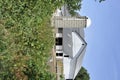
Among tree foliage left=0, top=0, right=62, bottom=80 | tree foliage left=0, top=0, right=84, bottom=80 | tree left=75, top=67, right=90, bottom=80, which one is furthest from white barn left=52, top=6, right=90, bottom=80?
tree foliage left=0, top=0, right=62, bottom=80

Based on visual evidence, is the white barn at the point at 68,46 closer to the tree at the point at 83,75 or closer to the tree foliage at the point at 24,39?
the tree at the point at 83,75

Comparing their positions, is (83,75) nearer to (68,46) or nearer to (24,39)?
(68,46)

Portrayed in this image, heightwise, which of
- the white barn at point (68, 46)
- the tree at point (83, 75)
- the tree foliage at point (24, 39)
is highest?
the tree foliage at point (24, 39)

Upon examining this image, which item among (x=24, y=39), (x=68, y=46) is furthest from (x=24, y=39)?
(x=68, y=46)

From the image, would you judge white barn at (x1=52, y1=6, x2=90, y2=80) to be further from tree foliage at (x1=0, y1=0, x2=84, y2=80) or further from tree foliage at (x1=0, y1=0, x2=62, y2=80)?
tree foliage at (x1=0, y1=0, x2=62, y2=80)

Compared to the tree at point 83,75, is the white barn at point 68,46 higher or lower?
higher

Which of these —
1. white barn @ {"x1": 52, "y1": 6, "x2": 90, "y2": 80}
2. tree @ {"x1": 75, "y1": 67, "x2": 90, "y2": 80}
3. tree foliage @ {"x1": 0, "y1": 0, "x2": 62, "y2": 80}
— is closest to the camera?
tree foliage @ {"x1": 0, "y1": 0, "x2": 62, "y2": 80}

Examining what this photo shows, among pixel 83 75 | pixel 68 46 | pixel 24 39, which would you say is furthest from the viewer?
pixel 83 75

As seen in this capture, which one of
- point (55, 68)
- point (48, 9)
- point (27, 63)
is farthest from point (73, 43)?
point (27, 63)

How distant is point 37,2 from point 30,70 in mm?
4419

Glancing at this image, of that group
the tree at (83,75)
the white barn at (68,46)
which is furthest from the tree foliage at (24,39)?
the tree at (83,75)

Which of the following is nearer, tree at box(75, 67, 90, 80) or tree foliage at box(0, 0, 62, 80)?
tree foliage at box(0, 0, 62, 80)

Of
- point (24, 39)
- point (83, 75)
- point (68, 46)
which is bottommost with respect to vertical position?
point (83, 75)

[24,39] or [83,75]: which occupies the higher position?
[24,39]
